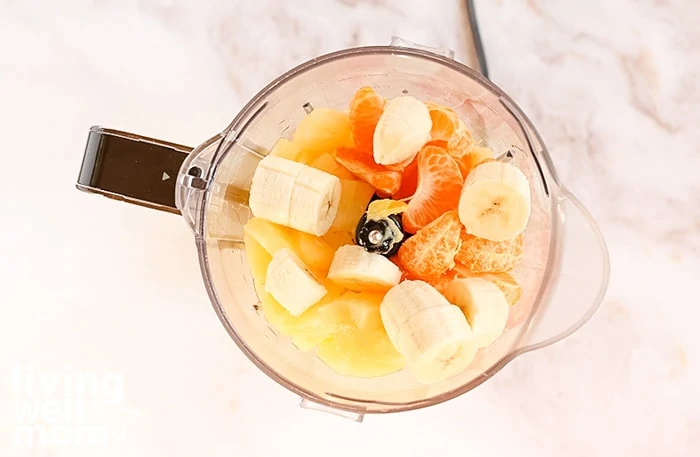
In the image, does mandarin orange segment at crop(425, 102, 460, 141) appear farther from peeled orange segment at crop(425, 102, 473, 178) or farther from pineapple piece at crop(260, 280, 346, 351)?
pineapple piece at crop(260, 280, 346, 351)

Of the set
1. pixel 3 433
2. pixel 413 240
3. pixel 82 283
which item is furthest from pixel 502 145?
pixel 3 433

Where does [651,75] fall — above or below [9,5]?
below

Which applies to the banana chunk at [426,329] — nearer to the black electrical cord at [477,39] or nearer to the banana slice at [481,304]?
the banana slice at [481,304]

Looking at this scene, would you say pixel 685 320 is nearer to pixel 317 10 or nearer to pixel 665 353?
pixel 665 353

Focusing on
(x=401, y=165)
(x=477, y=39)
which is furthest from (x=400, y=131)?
(x=477, y=39)

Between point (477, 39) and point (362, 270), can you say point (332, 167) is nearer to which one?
point (362, 270)

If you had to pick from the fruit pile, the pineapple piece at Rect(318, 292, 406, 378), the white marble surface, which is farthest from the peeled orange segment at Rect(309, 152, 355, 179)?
the white marble surface

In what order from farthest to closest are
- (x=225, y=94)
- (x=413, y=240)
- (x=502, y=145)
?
1. (x=225, y=94)
2. (x=502, y=145)
3. (x=413, y=240)

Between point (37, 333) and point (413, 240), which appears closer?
point (413, 240)
